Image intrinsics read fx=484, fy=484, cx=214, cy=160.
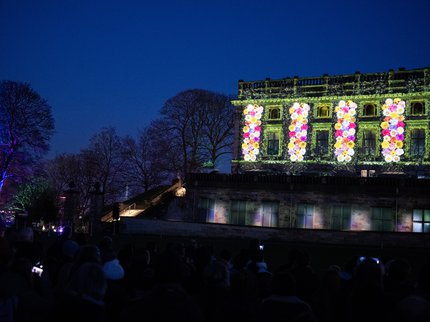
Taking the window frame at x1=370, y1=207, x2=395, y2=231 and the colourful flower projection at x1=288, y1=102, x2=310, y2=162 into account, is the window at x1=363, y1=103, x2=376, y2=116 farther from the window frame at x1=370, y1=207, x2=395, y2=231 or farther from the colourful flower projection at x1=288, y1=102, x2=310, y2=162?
the window frame at x1=370, y1=207, x2=395, y2=231

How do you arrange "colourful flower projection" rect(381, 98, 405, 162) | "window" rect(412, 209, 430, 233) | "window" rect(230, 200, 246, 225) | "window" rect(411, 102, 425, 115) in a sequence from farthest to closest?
"colourful flower projection" rect(381, 98, 405, 162) → "window" rect(411, 102, 425, 115) → "window" rect(230, 200, 246, 225) → "window" rect(412, 209, 430, 233)

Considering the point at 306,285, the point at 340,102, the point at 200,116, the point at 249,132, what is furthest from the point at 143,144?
the point at 306,285

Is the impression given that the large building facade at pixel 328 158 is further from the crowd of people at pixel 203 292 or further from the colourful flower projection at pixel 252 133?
the crowd of people at pixel 203 292

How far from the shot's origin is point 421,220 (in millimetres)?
31250

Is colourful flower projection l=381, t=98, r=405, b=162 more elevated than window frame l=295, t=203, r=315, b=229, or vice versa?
colourful flower projection l=381, t=98, r=405, b=162

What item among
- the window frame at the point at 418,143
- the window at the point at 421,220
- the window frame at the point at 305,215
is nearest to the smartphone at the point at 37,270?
the window frame at the point at 305,215

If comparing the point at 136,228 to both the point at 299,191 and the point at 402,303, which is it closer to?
the point at 299,191

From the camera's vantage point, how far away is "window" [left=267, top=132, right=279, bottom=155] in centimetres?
4528

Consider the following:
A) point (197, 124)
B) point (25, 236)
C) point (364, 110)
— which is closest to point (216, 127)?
point (197, 124)

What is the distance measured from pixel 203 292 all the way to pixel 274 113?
1589 inches

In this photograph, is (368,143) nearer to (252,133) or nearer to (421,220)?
(252,133)

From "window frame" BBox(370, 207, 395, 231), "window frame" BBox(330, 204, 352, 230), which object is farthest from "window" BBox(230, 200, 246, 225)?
"window frame" BBox(370, 207, 395, 231)

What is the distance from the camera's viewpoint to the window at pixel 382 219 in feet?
105

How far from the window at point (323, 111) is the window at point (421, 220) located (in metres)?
14.5
